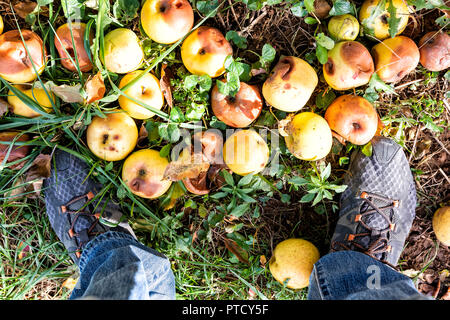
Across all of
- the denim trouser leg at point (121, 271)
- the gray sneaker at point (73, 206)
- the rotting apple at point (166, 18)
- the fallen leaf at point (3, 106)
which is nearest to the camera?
the denim trouser leg at point (121, 271)

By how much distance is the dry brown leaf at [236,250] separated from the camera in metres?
2.18

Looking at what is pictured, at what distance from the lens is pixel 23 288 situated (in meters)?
2.24

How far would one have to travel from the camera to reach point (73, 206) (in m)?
2.12

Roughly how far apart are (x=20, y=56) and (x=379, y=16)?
77.1 inches

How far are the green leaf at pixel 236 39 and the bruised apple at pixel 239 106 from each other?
246 millimetres

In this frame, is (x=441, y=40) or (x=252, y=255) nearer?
(x=441, y=40)

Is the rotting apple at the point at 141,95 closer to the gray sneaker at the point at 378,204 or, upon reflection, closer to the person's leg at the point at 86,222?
the person's leg at the point at 86,222

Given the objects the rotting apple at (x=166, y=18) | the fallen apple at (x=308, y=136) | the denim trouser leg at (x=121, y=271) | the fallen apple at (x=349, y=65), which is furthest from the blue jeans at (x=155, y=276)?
the rotting apple at (x=166, y=18)

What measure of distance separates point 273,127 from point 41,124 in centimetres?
134

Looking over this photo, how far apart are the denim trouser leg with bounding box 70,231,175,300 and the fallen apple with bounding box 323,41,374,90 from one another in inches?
54.2

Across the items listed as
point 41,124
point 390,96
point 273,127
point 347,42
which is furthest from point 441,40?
point 41,124

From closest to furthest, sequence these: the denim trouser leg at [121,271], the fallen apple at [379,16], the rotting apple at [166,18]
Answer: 1. the denim trouser leg at [121,271]
2. the rotting apple at [166,18]
3. the fallen apple at [379,16]

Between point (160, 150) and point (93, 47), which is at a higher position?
point (93, 47)

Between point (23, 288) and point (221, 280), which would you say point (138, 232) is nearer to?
point (221, 280)
